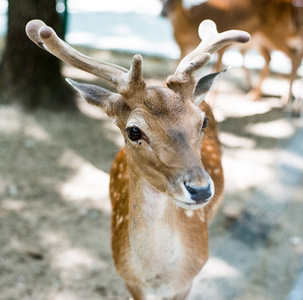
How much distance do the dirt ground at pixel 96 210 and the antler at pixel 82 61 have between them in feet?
1.75

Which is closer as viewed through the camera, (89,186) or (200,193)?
(200,193)

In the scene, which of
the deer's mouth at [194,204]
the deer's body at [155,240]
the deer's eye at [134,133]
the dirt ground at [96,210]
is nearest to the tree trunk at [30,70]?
the dirt ground at [96,210]

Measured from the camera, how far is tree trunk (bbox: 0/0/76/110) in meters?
5.20

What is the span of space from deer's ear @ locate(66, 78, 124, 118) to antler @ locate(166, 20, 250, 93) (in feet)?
0.87

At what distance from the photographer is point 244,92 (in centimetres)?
764

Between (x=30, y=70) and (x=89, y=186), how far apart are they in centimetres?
180

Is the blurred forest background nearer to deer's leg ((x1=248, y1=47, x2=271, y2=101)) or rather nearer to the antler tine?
deer's leg ((x1=248, y1=47, x2=271, y2=101))

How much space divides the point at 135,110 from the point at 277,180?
10.6 feet

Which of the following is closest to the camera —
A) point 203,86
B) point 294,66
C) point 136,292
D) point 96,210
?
point 203,86

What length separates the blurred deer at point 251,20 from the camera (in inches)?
253

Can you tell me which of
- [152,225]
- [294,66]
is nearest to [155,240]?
[152,225]

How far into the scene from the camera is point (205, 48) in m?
2.39

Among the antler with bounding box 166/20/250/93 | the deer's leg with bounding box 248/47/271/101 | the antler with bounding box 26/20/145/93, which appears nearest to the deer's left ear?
the antler with bounding box 166/20/250/93

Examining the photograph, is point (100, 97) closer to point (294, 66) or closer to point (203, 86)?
point (203, 86)
